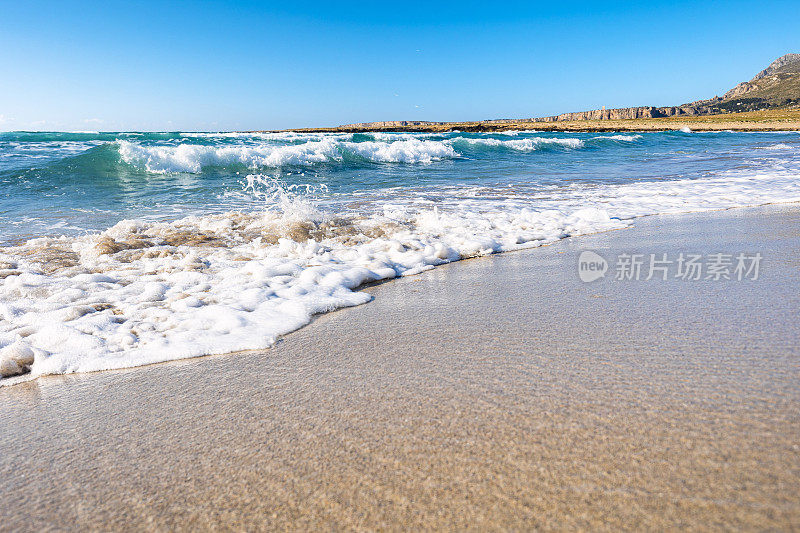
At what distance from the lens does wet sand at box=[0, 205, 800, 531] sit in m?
1.05

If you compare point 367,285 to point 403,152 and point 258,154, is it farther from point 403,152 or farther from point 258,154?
point 403,152

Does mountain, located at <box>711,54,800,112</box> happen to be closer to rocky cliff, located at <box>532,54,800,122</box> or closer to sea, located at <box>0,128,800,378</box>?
rocky cliff, located at <box>532,54,800,122</box>

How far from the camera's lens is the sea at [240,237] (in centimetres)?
246

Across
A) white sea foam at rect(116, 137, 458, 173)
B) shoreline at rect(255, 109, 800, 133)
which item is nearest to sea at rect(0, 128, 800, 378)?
white sea foam at rect(116, 137, 458, 173)

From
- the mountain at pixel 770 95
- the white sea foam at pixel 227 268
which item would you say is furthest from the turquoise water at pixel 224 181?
the mountain at pixel 770 95

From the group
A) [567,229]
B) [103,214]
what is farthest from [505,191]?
[103,214]

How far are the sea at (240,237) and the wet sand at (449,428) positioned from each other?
1.27 feet

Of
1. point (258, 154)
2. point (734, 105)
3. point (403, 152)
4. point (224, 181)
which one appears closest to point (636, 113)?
point (734, 105)

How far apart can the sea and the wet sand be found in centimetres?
39

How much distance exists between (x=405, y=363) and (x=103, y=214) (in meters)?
6.62

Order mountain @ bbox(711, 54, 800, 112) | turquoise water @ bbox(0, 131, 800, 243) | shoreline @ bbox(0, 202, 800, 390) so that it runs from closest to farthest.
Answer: shoreline @ bbox(0, 202, 800, 390)
turquoise water @ bbox(0, 131, 800, 243)
mountain @ bbox(711, 54, 800, 112)

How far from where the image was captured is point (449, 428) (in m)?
1.38

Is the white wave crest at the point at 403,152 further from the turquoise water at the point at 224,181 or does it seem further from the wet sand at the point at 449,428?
the wet sand at the point at 449,428

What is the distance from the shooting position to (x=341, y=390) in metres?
1.71
